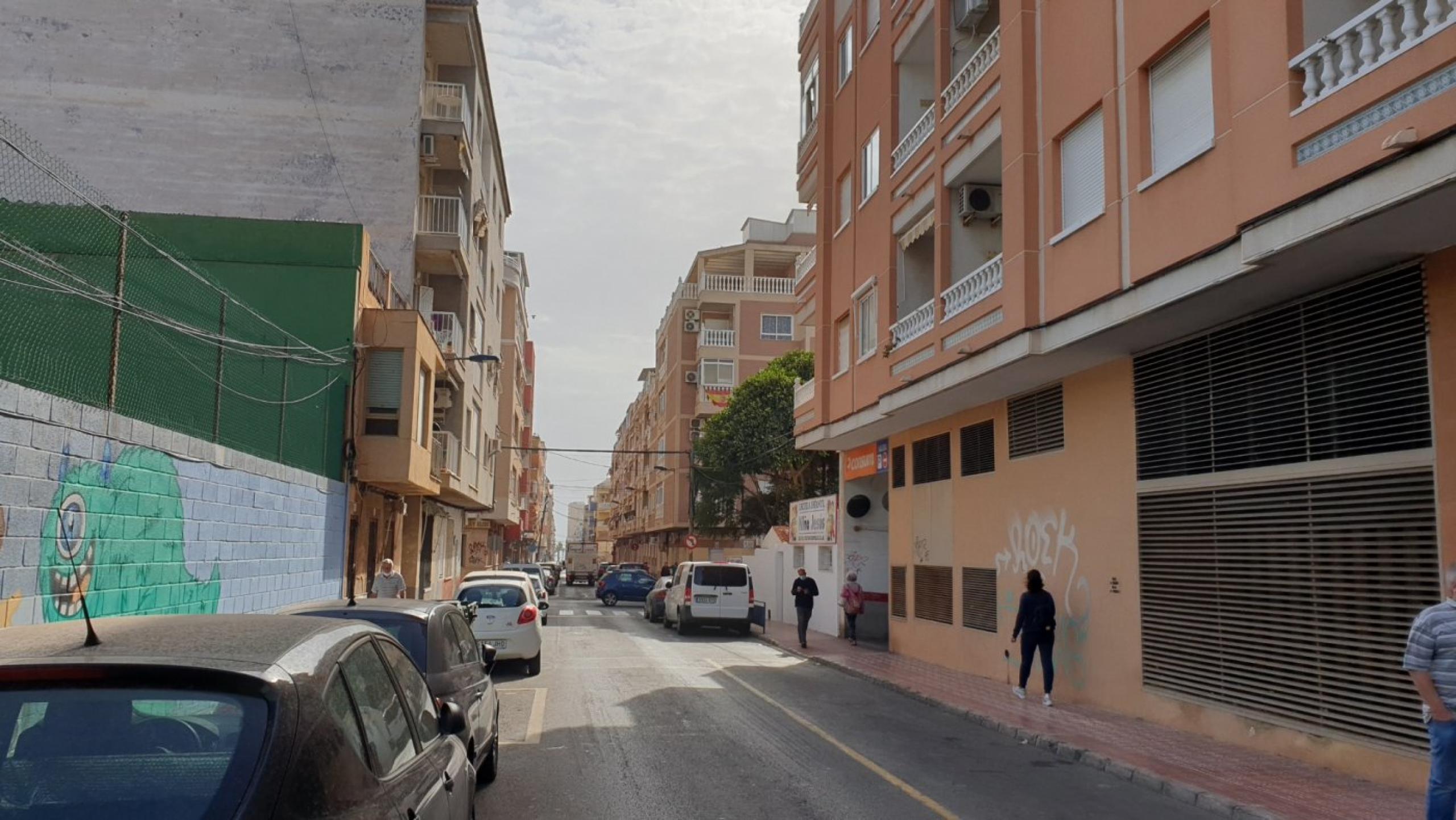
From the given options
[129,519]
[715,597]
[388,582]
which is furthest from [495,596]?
[715,597]

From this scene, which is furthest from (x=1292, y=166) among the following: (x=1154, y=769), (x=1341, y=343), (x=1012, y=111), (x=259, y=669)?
(x=259, y=669)

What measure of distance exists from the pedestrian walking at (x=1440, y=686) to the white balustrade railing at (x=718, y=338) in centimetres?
5408

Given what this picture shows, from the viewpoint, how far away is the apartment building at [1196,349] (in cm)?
904

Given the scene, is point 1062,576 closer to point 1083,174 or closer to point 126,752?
point 1083,174

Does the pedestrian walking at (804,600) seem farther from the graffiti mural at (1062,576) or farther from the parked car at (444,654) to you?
the parked car at (444,654)

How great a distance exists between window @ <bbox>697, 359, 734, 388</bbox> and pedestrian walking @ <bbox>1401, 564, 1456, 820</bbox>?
5381cm

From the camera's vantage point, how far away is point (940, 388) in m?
17.5

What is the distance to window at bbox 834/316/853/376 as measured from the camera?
80.7ft

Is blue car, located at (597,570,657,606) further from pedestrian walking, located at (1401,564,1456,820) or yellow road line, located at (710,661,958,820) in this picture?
pedestrian walking, located at (1401,564,1456,820)

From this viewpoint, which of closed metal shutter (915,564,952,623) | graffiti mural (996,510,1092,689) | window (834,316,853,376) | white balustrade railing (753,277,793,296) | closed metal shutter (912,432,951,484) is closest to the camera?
graffiti mural (996,510,1092,689)

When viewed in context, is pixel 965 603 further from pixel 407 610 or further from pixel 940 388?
pixel 407 610

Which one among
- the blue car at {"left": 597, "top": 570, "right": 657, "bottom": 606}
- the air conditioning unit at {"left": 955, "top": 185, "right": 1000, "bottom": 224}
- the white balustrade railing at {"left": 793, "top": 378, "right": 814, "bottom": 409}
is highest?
the air conditioning unit at {"left": 955, "top": 185, "right": 1000, "bottom": 224}

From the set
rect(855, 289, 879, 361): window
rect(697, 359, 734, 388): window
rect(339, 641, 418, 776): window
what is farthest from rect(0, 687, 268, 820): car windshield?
rect(697, 359, 734, 388): window

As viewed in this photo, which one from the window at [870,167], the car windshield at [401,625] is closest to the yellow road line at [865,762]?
the car windshield at [401,625]
